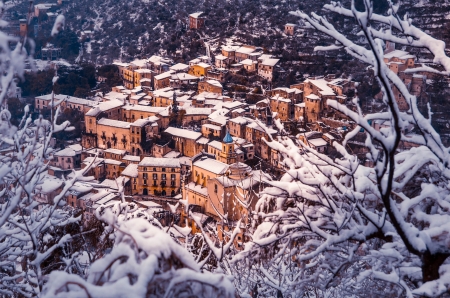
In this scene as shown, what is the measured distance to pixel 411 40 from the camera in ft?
6.63

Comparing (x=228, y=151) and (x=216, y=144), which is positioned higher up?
(x=228, y=151)

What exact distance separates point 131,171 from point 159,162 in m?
0.85

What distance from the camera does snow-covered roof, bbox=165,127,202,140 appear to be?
16.7 meters

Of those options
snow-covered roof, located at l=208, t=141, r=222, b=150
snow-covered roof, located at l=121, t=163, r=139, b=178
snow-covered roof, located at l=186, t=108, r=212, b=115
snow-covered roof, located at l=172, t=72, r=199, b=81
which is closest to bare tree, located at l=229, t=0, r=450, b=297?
snow-covered roof, located at l=121, t=163, r=139, b=178

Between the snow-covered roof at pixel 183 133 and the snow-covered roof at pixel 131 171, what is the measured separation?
1.81m

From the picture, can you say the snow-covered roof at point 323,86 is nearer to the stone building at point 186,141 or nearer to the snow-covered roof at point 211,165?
the stone building at point 186,141

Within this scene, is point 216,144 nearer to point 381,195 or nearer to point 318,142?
point 318,142

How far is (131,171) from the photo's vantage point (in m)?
15.5

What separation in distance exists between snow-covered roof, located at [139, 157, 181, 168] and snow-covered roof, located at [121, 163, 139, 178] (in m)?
0.35

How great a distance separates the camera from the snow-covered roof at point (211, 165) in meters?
13.9

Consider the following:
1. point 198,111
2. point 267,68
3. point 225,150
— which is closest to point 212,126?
point 198,111

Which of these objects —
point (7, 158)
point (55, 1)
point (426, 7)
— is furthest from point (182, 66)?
point (7, 158)

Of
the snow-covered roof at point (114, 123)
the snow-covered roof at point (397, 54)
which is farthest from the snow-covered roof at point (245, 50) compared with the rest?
the snow-covered roof at point (114, 123)

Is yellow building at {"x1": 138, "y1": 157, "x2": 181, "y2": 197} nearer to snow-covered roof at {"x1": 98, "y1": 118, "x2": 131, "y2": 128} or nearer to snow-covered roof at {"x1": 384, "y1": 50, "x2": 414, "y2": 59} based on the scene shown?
snow-covered roof at {"x1": 98, "y1": 118, "x2": 131, "y2": 128}
